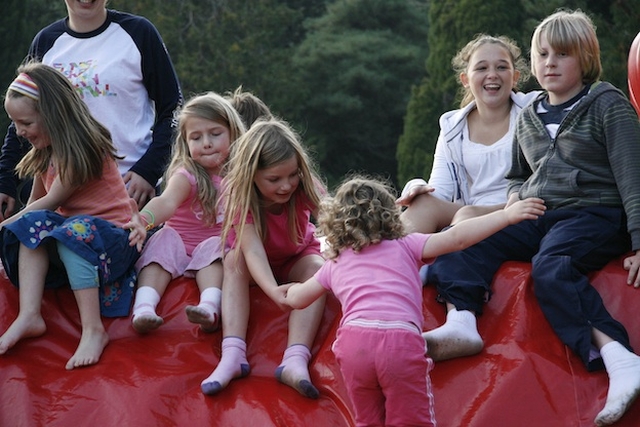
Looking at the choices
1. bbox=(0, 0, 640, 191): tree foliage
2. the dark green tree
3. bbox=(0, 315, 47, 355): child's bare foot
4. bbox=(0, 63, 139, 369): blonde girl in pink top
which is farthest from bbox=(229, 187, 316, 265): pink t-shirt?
the dark green tree

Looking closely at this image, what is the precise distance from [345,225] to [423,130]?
1206cm

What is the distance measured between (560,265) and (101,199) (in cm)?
207

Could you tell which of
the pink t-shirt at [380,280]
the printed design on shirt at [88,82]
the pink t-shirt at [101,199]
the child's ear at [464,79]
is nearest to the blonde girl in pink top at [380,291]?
A: the pink t-shirt at [380,280]

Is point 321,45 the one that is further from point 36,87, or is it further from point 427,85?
point 36,87

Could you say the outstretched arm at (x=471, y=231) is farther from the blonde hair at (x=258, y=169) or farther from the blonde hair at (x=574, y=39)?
the blonde hair at (x=574, y=39)

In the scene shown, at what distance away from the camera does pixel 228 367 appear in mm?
4414

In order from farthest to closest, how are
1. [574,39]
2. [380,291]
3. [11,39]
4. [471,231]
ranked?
[11,39] < [574,39] < [471,231] < [380,291]

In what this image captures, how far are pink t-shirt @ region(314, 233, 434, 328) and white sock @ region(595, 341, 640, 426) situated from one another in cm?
73

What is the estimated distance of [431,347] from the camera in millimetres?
4188

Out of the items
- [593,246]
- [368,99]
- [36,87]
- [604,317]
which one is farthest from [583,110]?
[368,99]

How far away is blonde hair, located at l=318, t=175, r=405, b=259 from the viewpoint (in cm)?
399

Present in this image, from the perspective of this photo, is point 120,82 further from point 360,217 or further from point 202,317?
point 360,217

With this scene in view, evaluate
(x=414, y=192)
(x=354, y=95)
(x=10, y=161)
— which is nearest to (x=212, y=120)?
(x=414, y=192)

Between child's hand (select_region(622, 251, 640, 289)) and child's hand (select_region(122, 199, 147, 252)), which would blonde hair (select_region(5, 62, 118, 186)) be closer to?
child's hand (select_region(122, 199, 147, 252))
